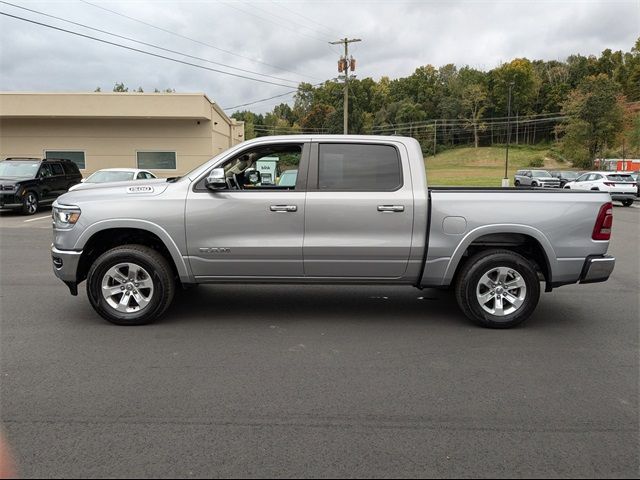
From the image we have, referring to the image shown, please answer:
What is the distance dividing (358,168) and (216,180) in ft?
4.92

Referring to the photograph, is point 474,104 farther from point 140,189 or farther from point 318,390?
point 318,390

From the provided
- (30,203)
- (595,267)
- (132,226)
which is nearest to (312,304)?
(132,226)

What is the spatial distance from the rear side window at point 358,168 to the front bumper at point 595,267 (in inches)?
84.2

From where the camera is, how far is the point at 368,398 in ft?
12.6

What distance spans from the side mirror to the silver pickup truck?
0.05ft

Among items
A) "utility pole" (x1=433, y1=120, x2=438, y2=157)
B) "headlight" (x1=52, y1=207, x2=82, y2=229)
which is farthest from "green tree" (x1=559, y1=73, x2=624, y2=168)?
"headlight" (x1=52, y1=207, x2=82, y2=229)

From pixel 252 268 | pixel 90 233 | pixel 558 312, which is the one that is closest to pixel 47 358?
pixel 90 233

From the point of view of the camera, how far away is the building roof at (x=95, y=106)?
2620cm

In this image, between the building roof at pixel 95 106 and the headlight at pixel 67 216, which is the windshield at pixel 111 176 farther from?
the headlight at pixel 67 216

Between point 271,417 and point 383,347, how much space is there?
67.0 inches

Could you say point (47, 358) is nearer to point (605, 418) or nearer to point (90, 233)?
point (90, 233)

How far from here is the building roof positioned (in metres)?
26.2

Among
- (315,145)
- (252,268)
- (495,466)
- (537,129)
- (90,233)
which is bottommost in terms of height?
(495,466)

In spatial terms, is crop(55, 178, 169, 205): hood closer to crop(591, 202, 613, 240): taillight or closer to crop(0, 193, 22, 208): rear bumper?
crop(591, 202, 613, 240): taillight
